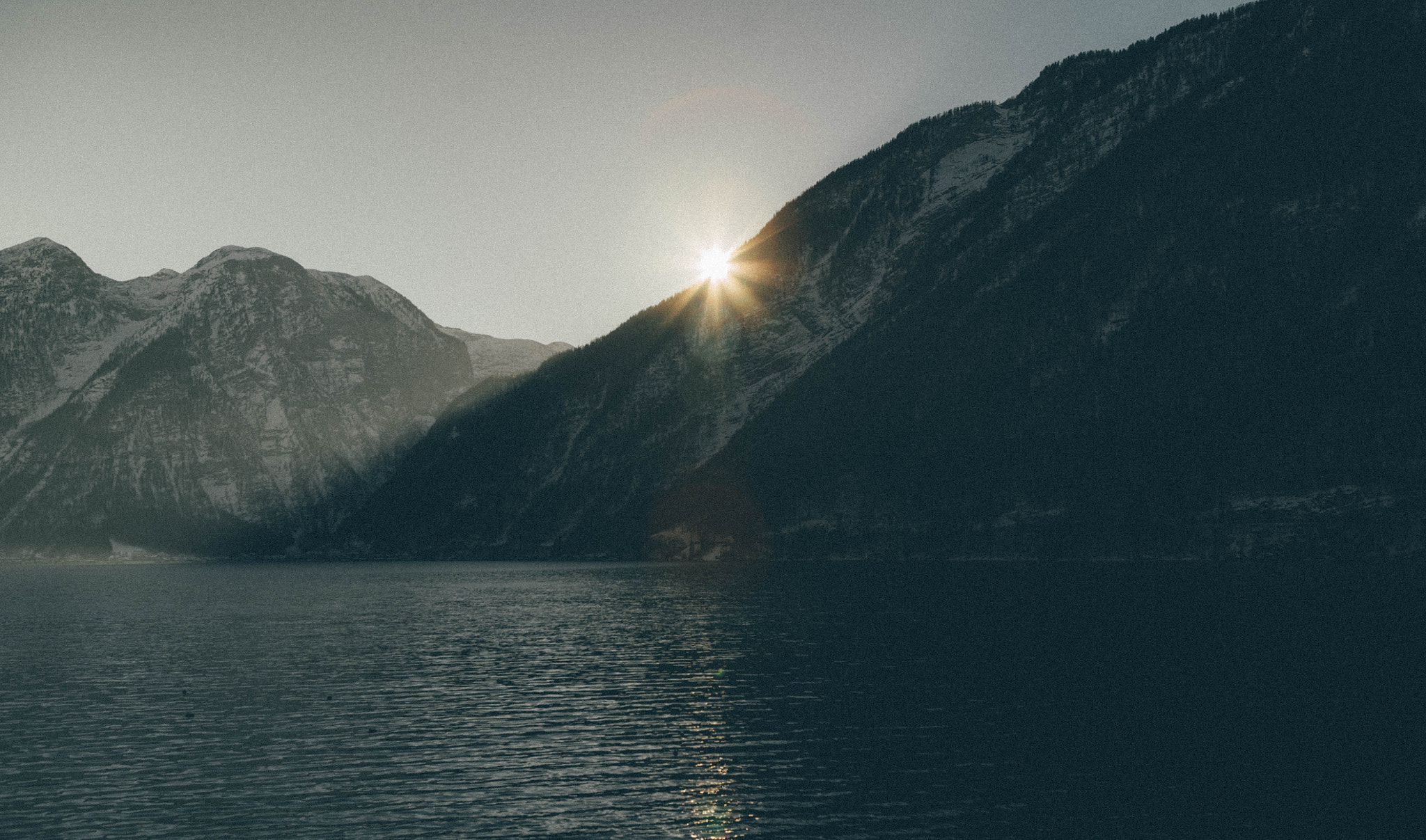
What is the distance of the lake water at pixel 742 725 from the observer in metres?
30.6

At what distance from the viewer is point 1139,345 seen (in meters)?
193

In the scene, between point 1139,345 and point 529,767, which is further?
point 1139,345

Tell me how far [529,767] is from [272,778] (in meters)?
9.05

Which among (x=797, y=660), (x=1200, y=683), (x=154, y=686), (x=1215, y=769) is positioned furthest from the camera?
(x=797, y=660)

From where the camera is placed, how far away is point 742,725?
44.2 metres

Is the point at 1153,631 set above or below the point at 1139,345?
below

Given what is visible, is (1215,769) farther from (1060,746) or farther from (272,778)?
(272,778)

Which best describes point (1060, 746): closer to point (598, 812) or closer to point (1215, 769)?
point (1215, 769)

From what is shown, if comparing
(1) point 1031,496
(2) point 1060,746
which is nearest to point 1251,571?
(1) point 1031,496

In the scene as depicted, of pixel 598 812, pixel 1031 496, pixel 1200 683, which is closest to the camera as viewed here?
pixel 598 812

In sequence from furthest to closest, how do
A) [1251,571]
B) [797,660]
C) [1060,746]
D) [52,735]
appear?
[1251,571]
[797,660]
[52,735]
[1060,746]

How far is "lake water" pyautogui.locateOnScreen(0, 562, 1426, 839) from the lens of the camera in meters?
30.6

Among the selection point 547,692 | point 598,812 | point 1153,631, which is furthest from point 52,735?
point 1153,631

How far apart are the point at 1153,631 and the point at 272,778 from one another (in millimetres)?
59943
